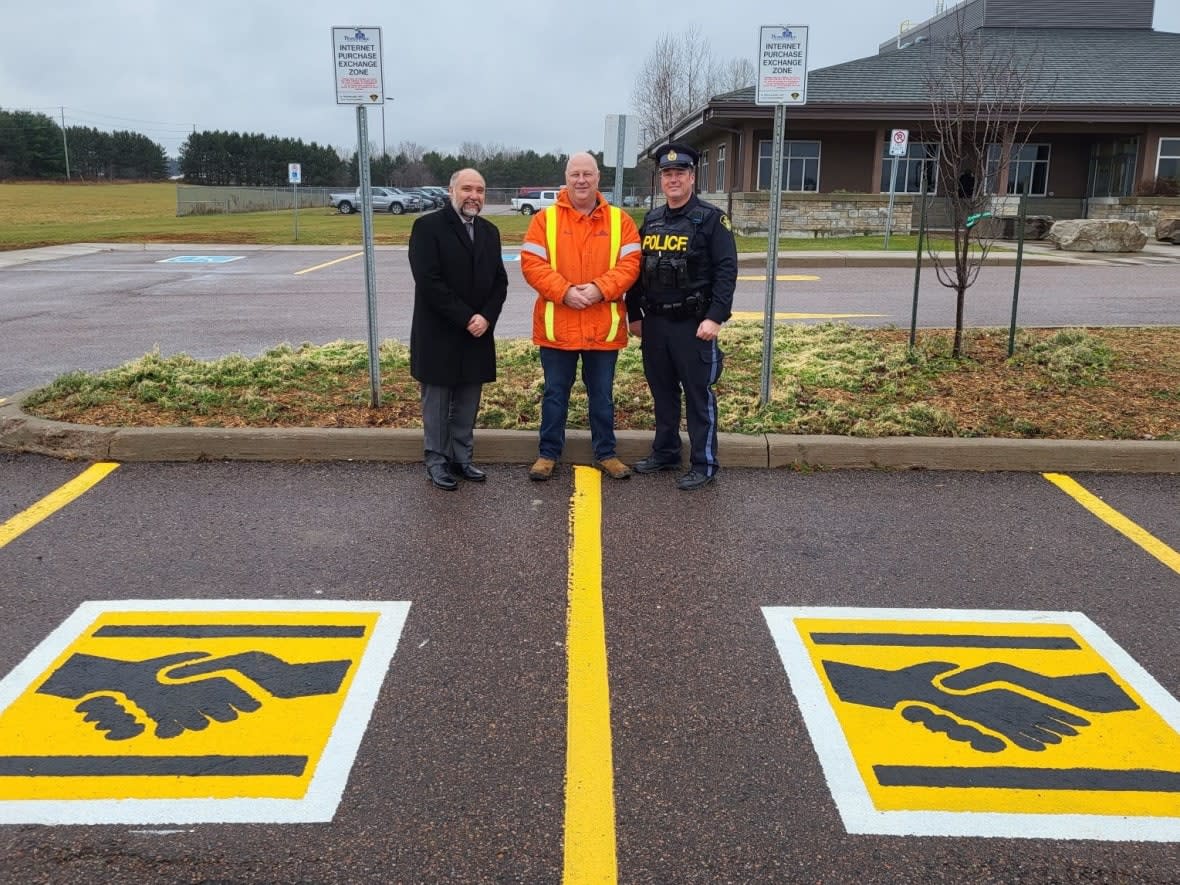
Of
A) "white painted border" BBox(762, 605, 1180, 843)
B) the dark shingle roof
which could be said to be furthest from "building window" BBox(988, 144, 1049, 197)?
"white painted border" BBox(762, 605, 1180, 843)

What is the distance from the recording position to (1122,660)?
145 inches

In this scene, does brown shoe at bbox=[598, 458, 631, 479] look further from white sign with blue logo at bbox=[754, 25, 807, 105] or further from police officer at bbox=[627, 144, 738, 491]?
white sign with blue logo at bbox=[754, 25, 807, 105]

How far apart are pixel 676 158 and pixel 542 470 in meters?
1.91

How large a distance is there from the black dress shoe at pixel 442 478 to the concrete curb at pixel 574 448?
432 millimetres

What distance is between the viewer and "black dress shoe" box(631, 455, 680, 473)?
5.97m

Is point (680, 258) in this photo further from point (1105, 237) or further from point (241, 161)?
point (241, 161)

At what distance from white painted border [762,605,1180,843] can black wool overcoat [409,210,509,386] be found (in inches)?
96.3

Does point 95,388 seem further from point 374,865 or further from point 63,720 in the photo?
point 374,865

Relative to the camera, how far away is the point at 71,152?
10769 cm

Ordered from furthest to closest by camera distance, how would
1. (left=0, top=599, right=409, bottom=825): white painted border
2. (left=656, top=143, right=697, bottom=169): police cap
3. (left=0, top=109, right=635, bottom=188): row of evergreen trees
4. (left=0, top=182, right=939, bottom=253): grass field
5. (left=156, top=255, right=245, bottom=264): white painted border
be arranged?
(left=0, top=109, right=635, bottom=188): row of evergreen trees → (left=0, top=182, right=939, bottom=253): grass field → (left=156, top=255, right=245, bottom=264): white painted border → (left=656, top=143, right=697, bottom=169): police cap → (left=0, top=599, right=409, bottom=825): white painted border

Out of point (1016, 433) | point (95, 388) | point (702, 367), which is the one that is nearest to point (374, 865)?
point (702, 367)

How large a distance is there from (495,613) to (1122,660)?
7.80 ft

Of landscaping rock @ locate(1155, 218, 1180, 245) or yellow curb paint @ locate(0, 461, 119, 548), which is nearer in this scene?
yellow curb paint @ locate(0, 461, 119, 548)

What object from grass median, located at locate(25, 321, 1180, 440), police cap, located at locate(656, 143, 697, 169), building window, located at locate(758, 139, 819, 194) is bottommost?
grass median, located at locate(25, 321, 1180, 440)
